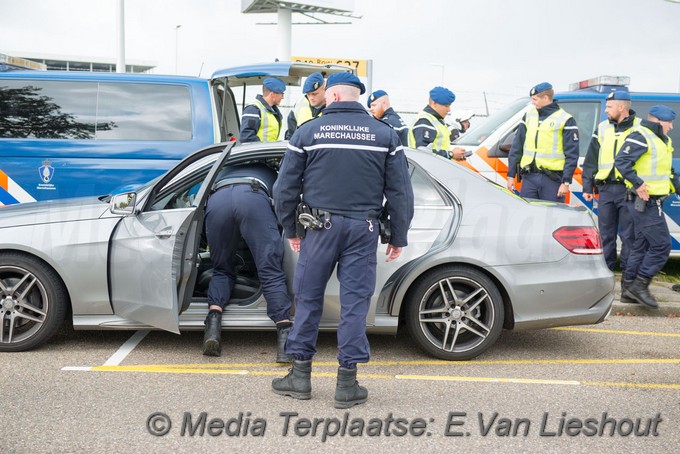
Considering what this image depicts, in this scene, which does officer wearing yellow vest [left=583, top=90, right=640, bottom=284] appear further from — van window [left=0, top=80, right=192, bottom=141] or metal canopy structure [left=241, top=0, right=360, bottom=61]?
metal canopy structure [left=241, top=0, right=360, bottom=61]

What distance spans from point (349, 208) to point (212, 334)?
4.53 feet

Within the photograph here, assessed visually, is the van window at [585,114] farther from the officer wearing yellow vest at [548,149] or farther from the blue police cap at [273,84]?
the blue police cap at [273,84]

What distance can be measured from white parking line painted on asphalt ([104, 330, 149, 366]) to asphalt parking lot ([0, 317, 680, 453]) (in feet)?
0.05

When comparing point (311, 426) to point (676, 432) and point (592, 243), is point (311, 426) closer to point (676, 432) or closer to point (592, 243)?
point (676, 432)

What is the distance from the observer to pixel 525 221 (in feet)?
16.5

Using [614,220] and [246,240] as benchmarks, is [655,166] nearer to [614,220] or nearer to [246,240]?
[614,220]

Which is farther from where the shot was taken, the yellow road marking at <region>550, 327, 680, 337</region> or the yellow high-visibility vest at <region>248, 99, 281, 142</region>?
the yellow high-visibility vest at <region>248, 99, 281, 142</region>

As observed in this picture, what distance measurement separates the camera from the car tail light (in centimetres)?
500

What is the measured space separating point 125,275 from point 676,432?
3214 millimetres

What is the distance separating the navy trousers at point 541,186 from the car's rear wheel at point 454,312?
2.70 meters

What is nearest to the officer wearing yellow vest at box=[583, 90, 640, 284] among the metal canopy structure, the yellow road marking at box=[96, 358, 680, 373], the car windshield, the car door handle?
the car windshield

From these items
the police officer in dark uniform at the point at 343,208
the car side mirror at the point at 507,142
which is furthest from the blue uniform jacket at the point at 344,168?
the car side mirror at the point at 507,142

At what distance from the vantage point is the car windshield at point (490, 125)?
8180mm

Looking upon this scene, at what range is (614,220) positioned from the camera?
7.16 m
